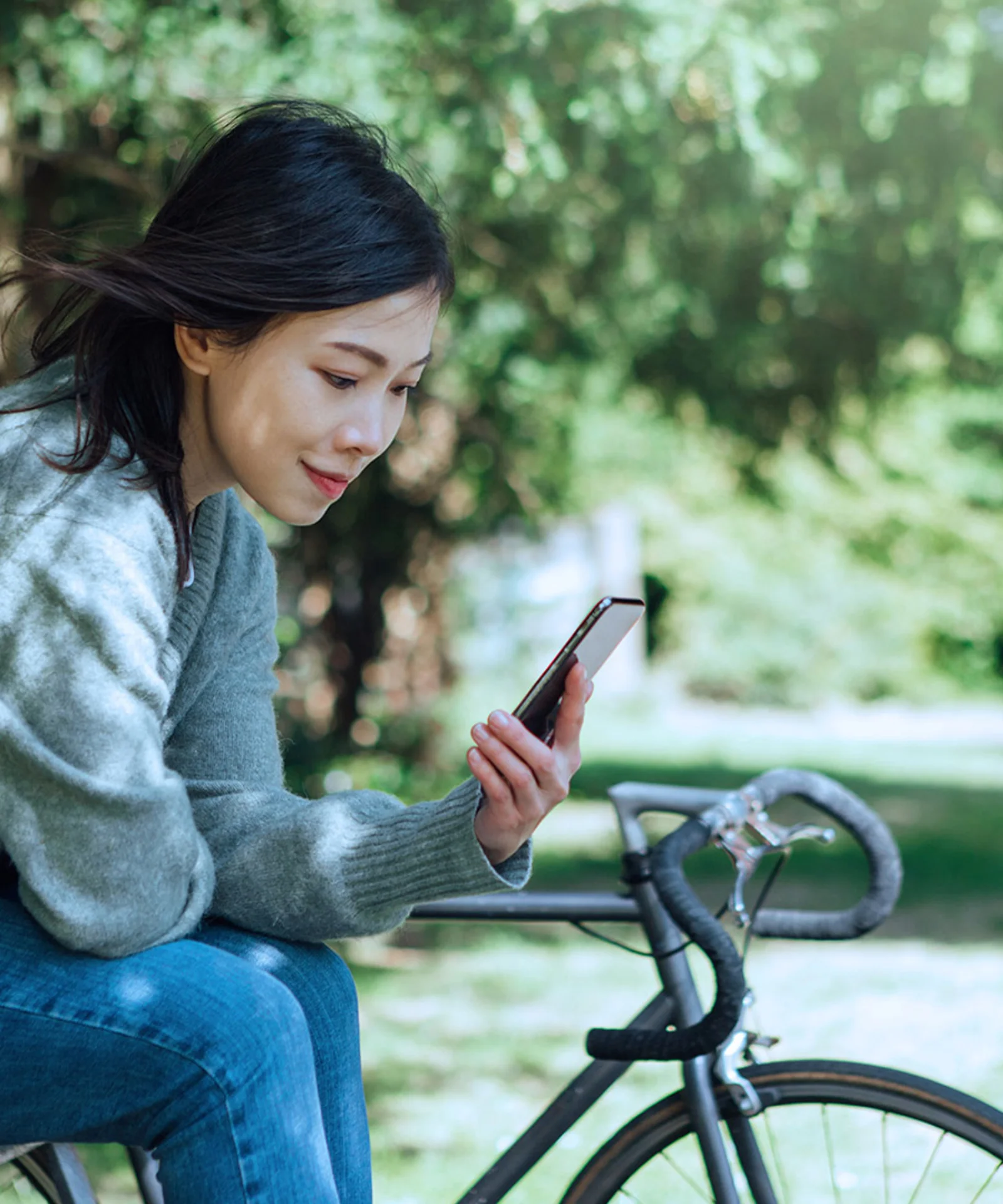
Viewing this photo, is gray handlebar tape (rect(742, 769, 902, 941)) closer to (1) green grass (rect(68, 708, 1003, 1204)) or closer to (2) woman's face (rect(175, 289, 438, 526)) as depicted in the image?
(2) woman's face (rect(175, 289, 438, 526))

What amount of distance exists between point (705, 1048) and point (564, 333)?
6.48 m

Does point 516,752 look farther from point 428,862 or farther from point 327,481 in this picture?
point 327,481

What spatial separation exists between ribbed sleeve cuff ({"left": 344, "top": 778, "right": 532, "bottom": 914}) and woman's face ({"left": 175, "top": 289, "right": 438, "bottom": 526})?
12.7 inches

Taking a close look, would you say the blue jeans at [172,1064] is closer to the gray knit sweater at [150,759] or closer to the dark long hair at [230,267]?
the gray knit sweater at [150,759]

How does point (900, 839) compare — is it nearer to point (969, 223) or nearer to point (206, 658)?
point (969, 223)

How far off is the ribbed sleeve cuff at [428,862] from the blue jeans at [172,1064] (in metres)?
0.17

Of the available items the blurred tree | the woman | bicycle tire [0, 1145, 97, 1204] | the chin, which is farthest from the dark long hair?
the blurred tree

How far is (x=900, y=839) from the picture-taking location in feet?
30.6

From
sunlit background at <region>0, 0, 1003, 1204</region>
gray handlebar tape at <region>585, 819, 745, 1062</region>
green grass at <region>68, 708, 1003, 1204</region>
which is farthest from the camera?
sunlit background at <region>0, 0, 1003, 1204</region>

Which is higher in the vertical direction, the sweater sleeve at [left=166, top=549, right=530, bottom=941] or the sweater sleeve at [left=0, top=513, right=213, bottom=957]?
the sweater sleeve at [left=0, top=513, right=213, bottom=957]

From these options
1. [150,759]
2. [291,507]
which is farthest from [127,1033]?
[291,507]

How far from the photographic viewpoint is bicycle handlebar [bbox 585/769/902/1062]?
1623mm

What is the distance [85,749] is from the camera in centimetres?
128

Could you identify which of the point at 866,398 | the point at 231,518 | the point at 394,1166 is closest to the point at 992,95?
the point at 866,398
